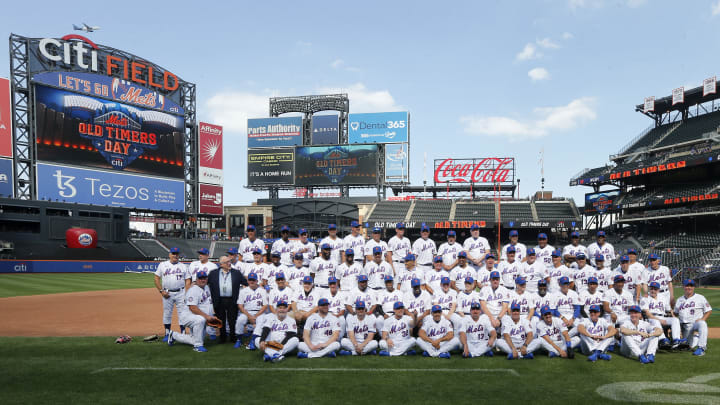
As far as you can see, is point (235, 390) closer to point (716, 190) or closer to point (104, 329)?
point (104, 329)

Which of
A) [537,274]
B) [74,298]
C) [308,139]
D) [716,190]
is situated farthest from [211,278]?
[308,139]

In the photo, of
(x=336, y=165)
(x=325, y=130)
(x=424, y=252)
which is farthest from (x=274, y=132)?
(x=424, y=252)

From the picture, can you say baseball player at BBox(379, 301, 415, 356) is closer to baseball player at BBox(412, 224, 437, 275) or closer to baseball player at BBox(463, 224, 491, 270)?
baseball player at BBox(412, 224, 437, 275)

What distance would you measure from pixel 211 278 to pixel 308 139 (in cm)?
4748

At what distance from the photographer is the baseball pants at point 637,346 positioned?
28.2 feet

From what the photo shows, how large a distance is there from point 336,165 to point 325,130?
472 cm

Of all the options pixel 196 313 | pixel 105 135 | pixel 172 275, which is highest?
pixel 105 135

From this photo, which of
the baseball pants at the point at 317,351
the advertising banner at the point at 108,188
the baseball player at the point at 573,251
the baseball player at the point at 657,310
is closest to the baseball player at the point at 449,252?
the baseball player at the point at 573,251

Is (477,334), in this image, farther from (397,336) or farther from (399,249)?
(399,249)

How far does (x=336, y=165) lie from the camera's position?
54.2 m

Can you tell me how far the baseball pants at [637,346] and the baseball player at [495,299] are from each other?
7.37ft

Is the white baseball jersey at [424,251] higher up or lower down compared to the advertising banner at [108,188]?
lower down

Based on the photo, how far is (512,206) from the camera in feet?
159

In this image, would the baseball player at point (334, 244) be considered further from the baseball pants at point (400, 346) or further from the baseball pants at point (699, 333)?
the baseball pants at point (699, 333)
